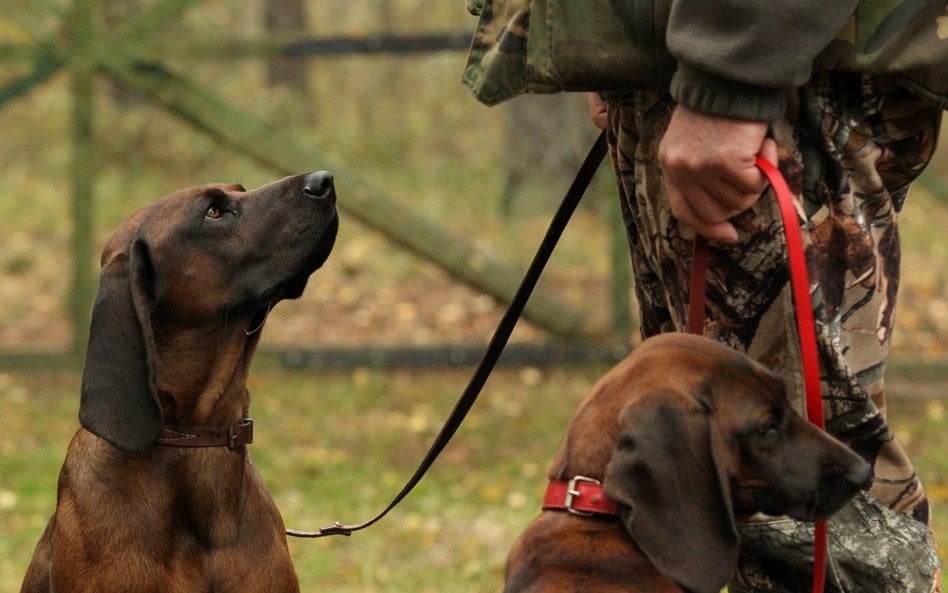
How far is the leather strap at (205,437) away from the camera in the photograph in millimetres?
3941

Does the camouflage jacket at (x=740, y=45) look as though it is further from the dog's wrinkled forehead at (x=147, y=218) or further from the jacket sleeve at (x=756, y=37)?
the dog's wrinkled forehead at (x=147, y=218)

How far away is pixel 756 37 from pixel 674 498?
0.95 m

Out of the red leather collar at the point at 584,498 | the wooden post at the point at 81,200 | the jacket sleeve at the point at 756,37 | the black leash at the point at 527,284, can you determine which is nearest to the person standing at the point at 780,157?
the jacket sleeve at the point at 756,37

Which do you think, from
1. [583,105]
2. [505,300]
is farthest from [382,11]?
[505,300]

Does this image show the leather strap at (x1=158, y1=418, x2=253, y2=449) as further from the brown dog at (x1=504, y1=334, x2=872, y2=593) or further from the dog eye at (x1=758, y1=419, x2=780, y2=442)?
the dog eye at (x1=758, y1=419, x2=780, y2=442)

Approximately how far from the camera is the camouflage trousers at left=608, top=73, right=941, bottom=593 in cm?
325

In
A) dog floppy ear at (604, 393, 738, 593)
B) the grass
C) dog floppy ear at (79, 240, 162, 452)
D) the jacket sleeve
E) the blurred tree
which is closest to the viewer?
the jacket sleeve

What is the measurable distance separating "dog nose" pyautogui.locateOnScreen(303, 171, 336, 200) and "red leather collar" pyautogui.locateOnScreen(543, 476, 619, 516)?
135cm

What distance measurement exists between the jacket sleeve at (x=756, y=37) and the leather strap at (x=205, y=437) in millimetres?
1682

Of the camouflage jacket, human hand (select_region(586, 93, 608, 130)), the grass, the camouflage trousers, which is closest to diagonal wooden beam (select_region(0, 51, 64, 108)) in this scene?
the grass

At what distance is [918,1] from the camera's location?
3.07 meters

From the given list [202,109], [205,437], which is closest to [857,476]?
[205,437]

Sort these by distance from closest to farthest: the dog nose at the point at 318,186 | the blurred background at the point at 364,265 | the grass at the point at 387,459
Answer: the dog nose at the point at 318,186 < the grass at the point at 387,459 < the blurred background at the point at 364,265

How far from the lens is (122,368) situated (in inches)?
150
